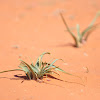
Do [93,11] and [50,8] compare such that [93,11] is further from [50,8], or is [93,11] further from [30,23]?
[30,23]

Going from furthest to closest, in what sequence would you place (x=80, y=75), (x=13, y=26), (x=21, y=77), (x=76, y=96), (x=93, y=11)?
1. (x=93, y=11)
2. (x=13, y=26)
3. (x=80, y=75)
4. (x=21, y=77)
5. (x=76, y=96)

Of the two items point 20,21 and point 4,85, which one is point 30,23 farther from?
point 4,85

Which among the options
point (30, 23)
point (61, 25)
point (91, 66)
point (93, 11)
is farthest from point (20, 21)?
point (91, 66)

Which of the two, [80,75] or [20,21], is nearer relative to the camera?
[80,75]

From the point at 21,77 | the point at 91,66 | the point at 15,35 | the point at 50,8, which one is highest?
the point at 50,8

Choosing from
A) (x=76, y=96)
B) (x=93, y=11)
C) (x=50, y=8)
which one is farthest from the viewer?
(x=50, y=8)

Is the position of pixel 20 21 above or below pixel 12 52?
Result: above
